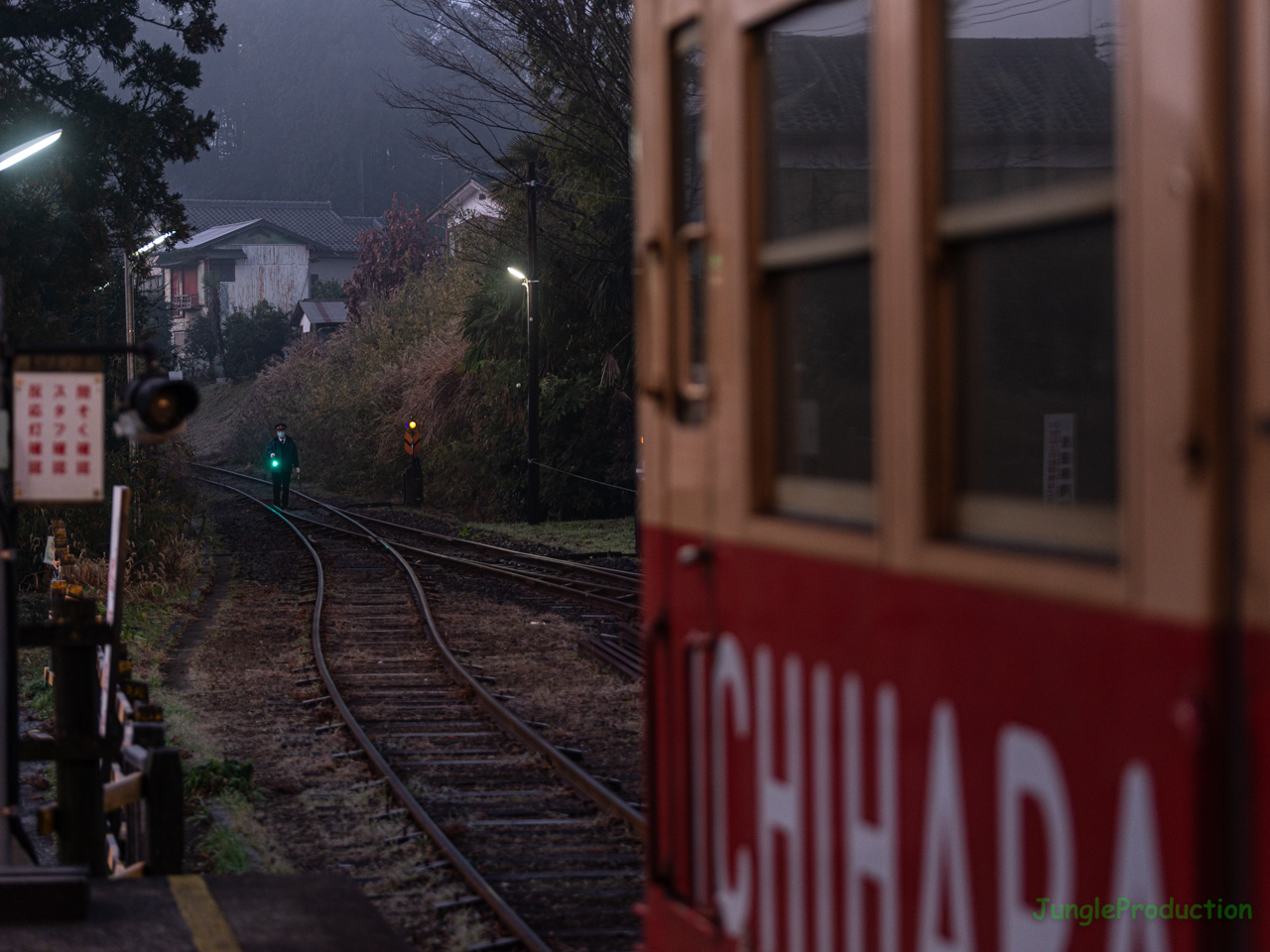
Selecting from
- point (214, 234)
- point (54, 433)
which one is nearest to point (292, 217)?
point (214, 234)

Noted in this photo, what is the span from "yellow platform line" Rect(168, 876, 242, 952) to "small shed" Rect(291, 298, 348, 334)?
64.0m

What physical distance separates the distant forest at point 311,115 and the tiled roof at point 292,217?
12.7 m

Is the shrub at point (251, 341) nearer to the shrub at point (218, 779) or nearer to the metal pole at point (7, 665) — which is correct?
the shrub at point (218, 779)

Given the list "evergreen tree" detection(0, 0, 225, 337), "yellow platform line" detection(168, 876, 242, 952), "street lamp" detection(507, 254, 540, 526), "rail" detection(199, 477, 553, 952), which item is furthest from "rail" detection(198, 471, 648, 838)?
"street lamp" detection(507, 254, 540, 526)

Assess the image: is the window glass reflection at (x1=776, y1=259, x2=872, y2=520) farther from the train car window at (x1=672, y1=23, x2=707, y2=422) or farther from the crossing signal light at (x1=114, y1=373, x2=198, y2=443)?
the crossing signal light at (x1=114, y1=373, x2=198, y2=443)

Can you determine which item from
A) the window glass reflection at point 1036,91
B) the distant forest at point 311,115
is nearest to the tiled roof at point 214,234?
the distant forest at point 311,115

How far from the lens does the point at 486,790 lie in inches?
336

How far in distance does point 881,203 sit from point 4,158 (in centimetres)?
1174

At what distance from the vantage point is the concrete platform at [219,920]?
180 inches

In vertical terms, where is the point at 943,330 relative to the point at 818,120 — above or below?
below

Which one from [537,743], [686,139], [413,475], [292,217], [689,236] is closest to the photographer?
[689,236]

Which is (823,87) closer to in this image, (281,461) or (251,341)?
(281,461)

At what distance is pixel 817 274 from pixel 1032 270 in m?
0.41

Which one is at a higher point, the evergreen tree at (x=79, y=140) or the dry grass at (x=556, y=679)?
the evergreen tree at (x=79, y=140)
